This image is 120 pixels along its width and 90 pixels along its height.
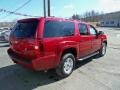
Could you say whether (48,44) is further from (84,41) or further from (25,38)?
(84,41)

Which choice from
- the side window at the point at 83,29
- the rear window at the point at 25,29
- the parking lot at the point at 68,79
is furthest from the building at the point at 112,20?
the rear window at the point at 25,29

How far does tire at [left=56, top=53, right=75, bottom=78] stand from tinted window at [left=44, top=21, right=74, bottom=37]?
2.54ft

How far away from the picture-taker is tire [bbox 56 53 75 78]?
6113 millimetres

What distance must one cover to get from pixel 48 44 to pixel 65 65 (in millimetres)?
1272

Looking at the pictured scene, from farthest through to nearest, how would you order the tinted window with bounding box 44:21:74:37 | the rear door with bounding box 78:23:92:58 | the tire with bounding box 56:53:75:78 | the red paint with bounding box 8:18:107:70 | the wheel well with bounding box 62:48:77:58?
the rear door with bounding box 78:23:92:58, the wheel well with bounding box 62:48:77:58, the tire with bounding box 56:53:75:78, the tinted window with bounding box 44:21:74:37, the red paint with bounding box 8:18:107:70

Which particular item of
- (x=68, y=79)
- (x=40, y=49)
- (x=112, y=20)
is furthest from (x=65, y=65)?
(x=112, y=20)

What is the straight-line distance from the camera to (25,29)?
5.73 m

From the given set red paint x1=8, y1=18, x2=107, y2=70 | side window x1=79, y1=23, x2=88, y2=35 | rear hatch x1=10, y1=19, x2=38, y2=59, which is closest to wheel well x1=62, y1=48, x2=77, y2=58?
red paint x1=8, y1=18, x2=107, y2=70

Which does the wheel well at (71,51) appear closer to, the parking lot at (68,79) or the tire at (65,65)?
the tire at (65,65)

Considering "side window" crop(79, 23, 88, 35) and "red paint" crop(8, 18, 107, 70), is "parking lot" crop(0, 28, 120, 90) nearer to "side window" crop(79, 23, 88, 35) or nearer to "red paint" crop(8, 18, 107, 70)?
"red paint" crop(8, 18, 107, 70)

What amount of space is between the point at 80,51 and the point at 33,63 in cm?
244

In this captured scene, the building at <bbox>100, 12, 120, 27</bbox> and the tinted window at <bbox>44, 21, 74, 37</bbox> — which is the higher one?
the building at <bbox>100, 12, 120, 27</bbox>

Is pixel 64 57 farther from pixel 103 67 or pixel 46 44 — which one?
pixel 103 67

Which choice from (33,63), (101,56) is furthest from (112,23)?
(33,63)
